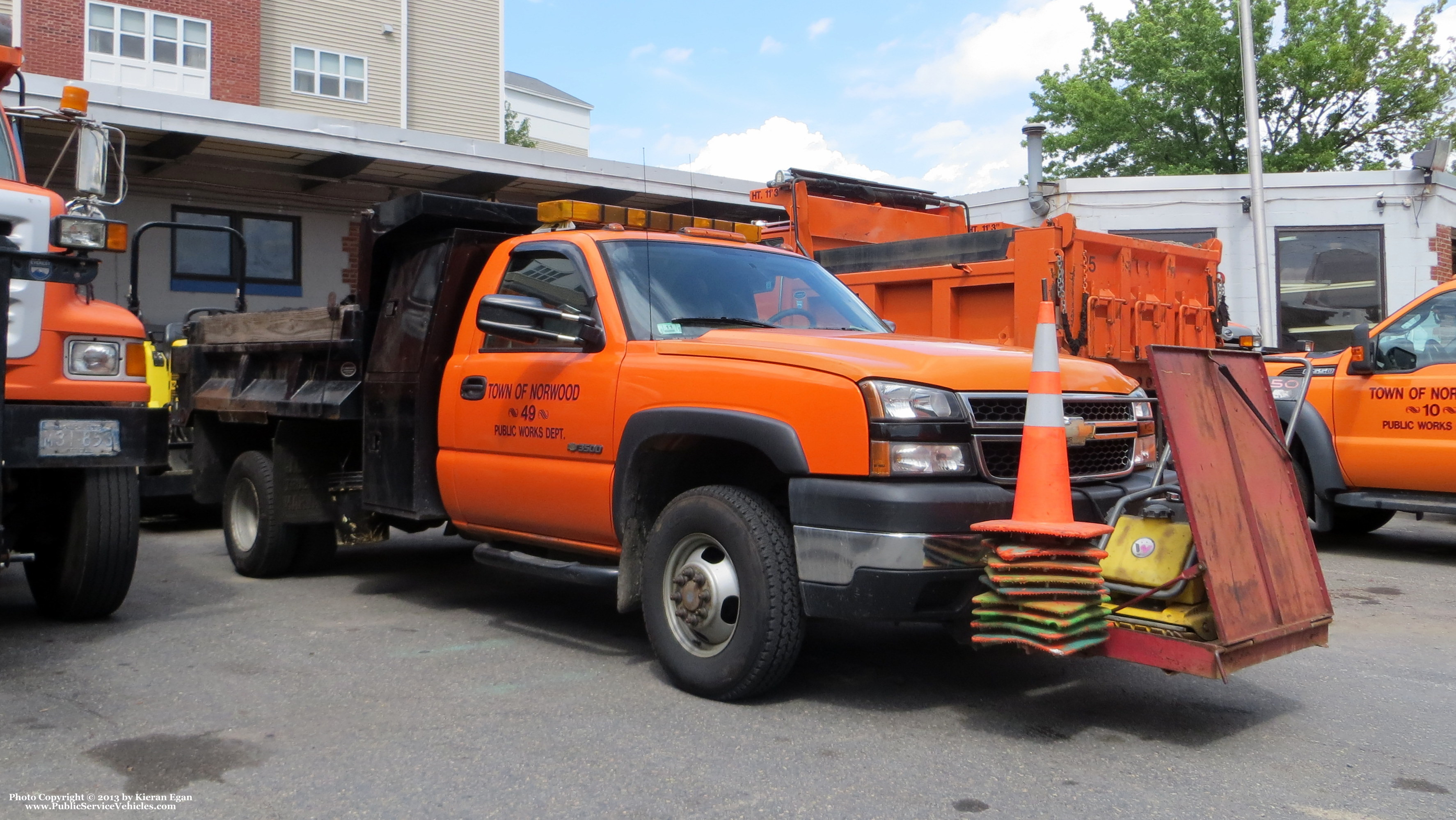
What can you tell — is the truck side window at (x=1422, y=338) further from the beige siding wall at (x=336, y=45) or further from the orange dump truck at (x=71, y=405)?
the beige siding wall at (x=336, y=45)

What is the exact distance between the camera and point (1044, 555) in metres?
4.04

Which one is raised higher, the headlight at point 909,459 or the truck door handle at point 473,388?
the truck door handle at point 473,388

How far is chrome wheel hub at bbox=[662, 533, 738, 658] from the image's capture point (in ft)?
15.5

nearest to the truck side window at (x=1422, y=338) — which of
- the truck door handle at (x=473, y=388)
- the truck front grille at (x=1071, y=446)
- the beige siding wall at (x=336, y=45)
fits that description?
the truck front grille at (x=1071, y=446)

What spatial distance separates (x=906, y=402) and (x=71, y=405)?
3.85 meters

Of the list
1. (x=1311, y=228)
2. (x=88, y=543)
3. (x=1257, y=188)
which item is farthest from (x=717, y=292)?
(x=1311, y=228)

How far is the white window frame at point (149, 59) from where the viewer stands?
22.5m

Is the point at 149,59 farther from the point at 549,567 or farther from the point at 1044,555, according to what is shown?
the point at 1044,555

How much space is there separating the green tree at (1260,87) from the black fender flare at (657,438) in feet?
104

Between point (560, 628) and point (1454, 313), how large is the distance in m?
6.56

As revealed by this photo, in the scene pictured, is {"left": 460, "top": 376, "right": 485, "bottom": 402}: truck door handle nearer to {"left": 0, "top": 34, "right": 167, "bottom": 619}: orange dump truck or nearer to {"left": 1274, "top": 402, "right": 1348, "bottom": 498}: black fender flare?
{"left": 0, "top": 34, "right": 167, "bottom": 619}: orange dump truck

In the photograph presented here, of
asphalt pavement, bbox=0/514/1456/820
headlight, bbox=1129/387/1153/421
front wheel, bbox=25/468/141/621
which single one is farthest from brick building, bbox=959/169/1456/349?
front wheel, bbox=25/468/141/621

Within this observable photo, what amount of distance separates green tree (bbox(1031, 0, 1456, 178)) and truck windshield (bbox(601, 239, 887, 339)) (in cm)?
3032

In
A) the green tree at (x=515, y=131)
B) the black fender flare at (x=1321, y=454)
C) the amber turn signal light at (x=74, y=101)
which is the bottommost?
the black fender flare at (x=1321, y=454)
